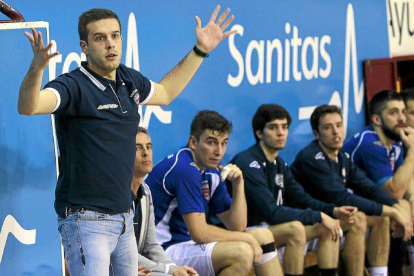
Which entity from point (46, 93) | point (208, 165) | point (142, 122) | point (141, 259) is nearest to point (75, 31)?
point (142, 122)

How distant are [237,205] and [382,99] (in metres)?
2.07

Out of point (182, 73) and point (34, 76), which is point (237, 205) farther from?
point (34, 76)

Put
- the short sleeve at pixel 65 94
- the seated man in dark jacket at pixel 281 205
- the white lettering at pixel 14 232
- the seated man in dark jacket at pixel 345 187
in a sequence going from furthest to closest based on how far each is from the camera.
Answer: the seated man in dark jacket at pixel 345 187
the seated man in dark jacket at pixel 281 205
the white lettering at pixel 14 232
the short sleeve at pixel 65 94

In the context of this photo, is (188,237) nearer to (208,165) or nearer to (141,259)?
(208,165)

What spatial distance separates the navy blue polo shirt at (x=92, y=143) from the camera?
3.06 m

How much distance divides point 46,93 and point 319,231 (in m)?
2.94

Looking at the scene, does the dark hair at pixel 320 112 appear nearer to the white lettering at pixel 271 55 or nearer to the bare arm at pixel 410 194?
the white lettering at pixel 271 55

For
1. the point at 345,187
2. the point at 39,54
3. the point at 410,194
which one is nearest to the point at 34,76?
the point at 39,54

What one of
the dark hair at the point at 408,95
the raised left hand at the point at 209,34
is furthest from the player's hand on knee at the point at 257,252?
the dark hair at the point at 408,95

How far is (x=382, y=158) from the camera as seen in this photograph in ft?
20.3

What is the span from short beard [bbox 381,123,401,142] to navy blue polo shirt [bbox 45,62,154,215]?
11.6 feet

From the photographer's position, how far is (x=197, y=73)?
555 centimetres

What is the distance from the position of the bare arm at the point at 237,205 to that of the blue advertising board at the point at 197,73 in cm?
66

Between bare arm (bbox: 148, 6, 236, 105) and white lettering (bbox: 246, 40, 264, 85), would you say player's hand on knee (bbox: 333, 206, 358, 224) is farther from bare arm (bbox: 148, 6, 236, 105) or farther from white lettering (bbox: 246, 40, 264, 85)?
bare arm (bbox: 148, 6, 236, 105)
